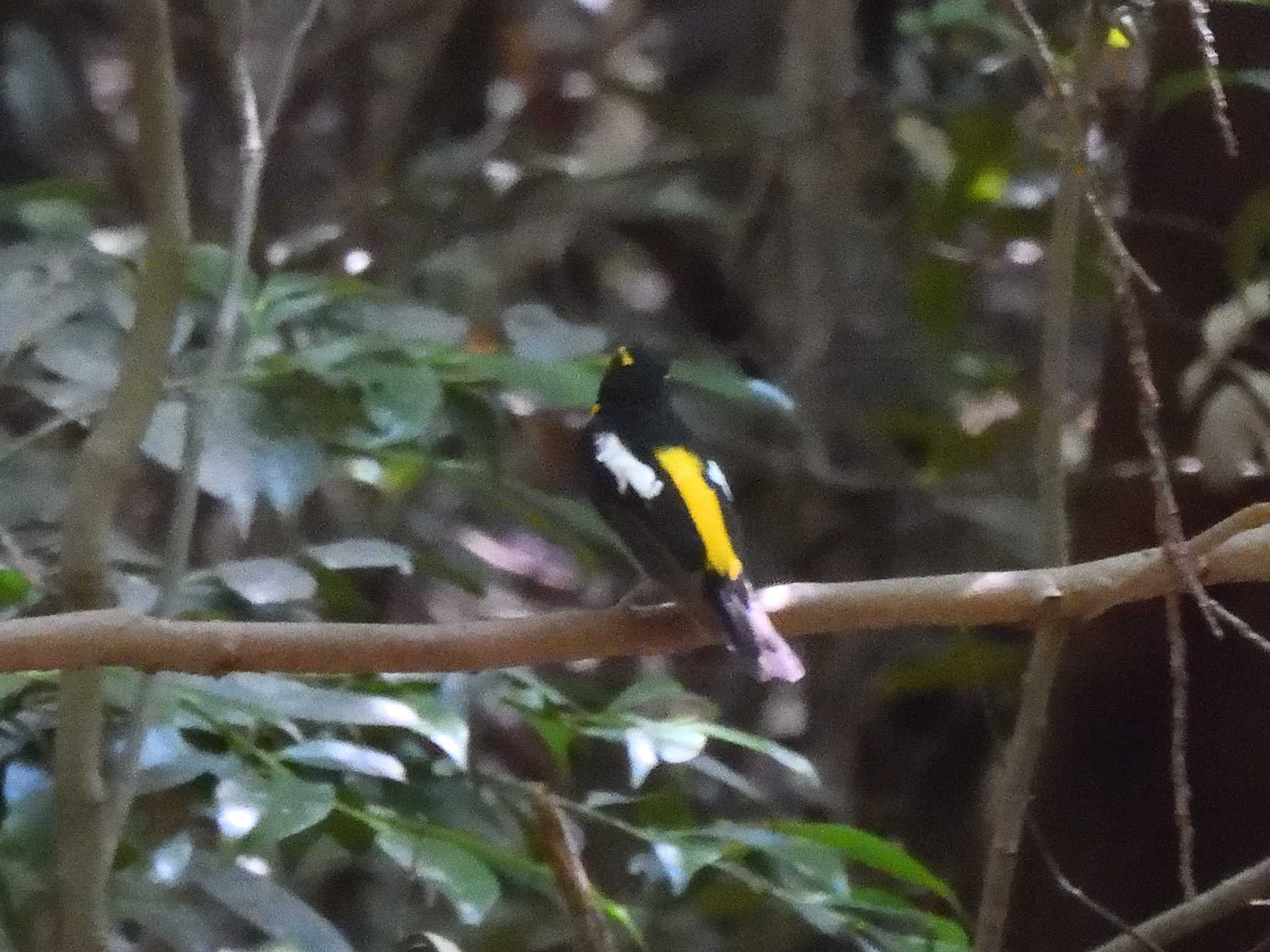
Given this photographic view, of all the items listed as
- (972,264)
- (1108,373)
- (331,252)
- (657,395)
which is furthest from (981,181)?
(331,252)

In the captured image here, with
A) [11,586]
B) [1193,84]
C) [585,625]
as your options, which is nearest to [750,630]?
[585,625]

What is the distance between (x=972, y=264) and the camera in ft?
9.75

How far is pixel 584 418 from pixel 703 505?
53.9 inches

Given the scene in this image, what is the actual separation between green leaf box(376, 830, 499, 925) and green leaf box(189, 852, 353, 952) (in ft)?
0.32

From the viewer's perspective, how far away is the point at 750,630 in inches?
62.9

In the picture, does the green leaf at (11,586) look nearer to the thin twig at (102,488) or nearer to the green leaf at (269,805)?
the thin twig at (102,488)

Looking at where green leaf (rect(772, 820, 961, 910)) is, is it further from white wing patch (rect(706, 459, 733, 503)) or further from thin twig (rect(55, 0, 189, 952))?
thin twig (rect(55, 0, 189, 952))

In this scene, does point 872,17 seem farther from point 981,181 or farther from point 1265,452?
point 1265,452

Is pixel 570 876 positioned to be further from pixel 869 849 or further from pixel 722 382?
pixel 722 382

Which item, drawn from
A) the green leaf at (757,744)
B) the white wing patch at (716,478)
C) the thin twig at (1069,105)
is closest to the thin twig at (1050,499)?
the thin twig at (1069,105)

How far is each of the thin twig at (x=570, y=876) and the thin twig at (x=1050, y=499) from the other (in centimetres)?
38

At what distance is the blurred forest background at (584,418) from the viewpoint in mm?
1777

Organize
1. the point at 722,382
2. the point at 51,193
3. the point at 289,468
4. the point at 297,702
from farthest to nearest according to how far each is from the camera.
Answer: the point at 51,193
the point at 722,382
the point at 289,468
the point at 297,702

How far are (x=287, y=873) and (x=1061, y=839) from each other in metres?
1.16
